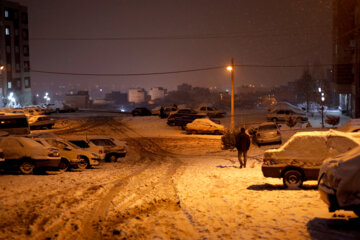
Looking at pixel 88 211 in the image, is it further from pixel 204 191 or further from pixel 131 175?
pixel 131 175

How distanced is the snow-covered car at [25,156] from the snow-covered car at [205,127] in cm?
1865

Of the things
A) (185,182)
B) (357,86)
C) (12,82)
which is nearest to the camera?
(185,182)

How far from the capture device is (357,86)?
42.4 meters

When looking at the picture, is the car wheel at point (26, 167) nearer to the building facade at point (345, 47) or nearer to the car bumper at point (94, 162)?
the car bumper at point (94, 162)

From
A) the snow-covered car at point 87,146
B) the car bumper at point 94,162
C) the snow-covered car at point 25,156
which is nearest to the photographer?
the snow-covered car at point 25,156

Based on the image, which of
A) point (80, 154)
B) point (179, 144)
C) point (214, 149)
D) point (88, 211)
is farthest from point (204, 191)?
point (179, 144)

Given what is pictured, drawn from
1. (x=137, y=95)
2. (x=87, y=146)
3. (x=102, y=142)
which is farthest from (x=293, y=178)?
(x=137, y=95)

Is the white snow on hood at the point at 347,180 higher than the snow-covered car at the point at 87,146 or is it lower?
higher

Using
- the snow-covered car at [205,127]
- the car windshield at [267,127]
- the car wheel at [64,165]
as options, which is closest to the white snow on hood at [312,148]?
the car wheel at [64,165]

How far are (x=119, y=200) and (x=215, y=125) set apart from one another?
23.1 meters

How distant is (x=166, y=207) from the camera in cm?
999

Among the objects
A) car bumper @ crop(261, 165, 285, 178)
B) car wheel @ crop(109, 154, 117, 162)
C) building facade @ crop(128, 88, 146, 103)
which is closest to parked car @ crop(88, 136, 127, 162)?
car wheel @ crop(109, 154, 117, 162)

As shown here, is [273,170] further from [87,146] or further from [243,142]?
[87,146]

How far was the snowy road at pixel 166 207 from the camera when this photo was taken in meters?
7.98
